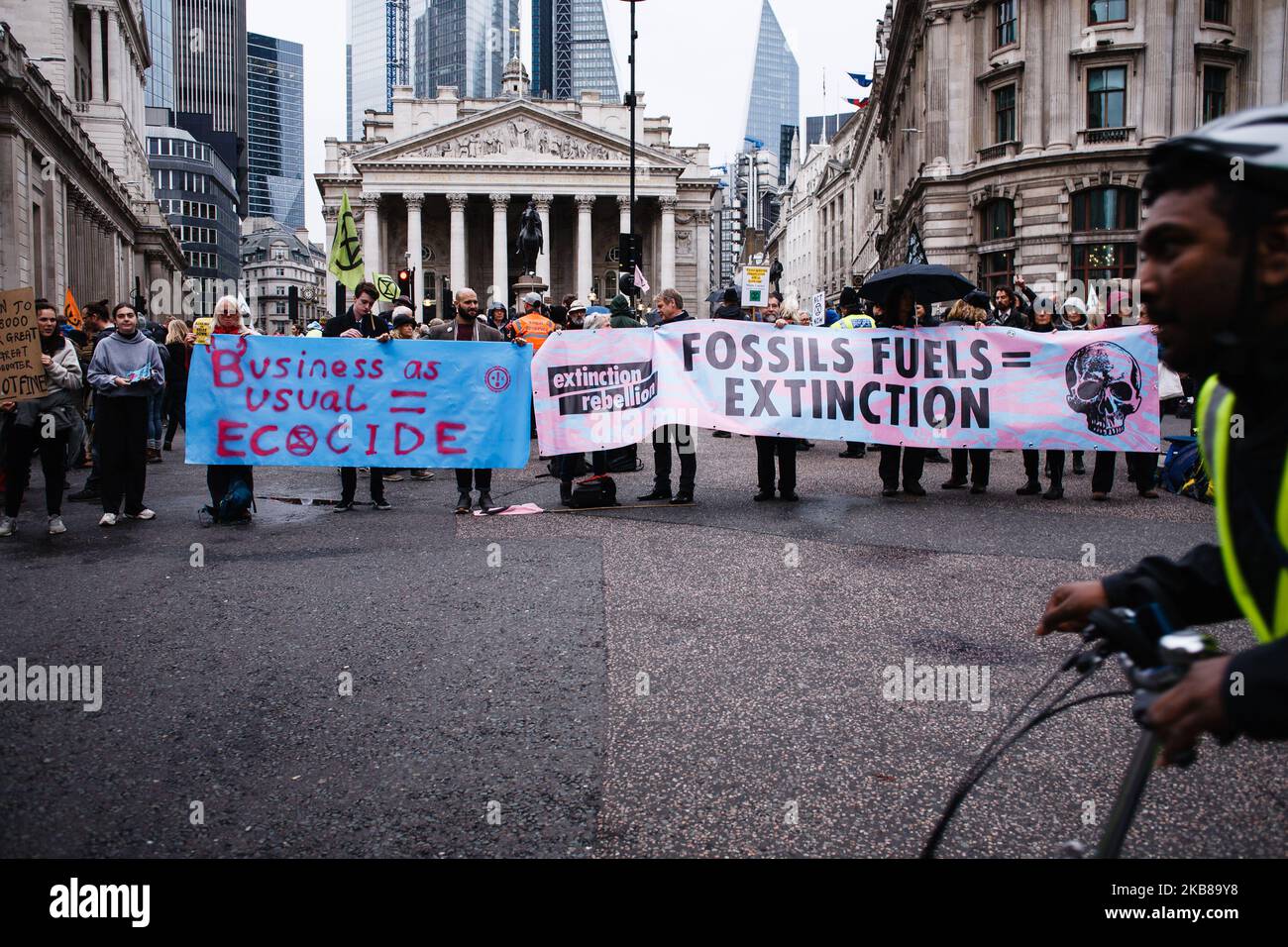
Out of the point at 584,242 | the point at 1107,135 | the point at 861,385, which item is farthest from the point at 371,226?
the point at 861,385

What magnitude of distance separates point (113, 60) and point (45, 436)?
68.9 m

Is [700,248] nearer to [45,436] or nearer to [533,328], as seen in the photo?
[533,328]

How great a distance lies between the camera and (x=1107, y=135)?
3591cm

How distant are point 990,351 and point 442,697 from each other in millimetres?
7658

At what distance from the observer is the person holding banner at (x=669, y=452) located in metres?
10.4

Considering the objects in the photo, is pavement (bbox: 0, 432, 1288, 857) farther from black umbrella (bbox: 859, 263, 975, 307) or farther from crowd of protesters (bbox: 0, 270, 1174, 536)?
black umbrella (bbox: 859, 263, 975, 307)

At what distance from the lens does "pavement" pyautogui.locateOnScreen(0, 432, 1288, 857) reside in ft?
10.8

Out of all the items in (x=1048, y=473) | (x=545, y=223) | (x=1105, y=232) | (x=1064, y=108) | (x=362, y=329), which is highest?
(x=545, y=223)

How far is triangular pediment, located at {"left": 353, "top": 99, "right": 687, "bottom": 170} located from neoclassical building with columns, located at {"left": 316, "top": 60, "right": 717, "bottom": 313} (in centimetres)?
7

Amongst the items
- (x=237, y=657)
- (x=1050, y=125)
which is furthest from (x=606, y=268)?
(x=237, y=657)

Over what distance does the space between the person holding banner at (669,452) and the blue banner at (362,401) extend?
4.63ft

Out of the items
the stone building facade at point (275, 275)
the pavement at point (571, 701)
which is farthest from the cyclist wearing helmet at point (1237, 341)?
the stone building facade at point (275, 275)

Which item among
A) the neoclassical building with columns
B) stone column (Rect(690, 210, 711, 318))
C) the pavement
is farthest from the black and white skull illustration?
stone column (Rect(690, 210, 711, 318))
